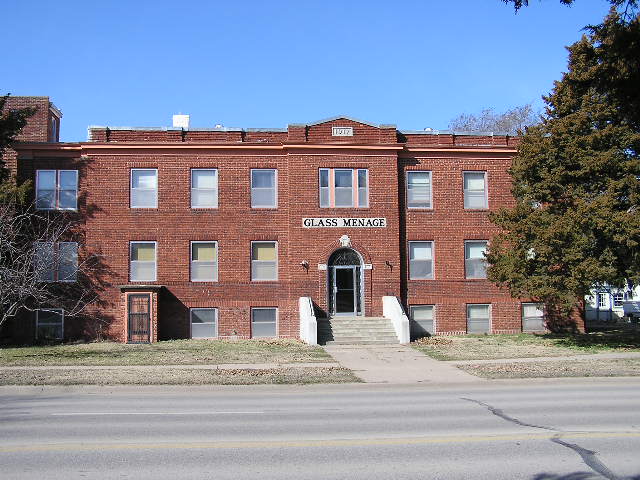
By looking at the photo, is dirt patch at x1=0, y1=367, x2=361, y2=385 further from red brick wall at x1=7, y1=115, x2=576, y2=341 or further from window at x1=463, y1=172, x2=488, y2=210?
window at x1=463, y1=172, x2=488, y2=210

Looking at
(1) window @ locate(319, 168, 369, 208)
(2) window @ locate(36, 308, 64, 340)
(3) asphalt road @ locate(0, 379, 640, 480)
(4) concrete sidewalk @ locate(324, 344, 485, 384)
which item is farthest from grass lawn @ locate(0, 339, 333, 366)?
(1) window @ locate(319, 168, 369, 208)

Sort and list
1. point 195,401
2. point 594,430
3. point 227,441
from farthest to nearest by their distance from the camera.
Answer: point 195,401 → point 594,430 → point 227,441

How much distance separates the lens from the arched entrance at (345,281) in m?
27.2

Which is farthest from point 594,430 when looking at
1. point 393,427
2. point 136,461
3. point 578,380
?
point 578,380

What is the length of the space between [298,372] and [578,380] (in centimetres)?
694

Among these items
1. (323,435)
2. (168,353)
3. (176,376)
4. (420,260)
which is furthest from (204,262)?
(323,435)

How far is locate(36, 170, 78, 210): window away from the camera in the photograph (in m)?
26.9

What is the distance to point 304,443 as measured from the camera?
28.4ft

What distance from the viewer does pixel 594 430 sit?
9438 mm

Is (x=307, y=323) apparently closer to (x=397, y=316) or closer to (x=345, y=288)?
(x=345, y=288)

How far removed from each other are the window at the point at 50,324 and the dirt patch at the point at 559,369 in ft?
53.4

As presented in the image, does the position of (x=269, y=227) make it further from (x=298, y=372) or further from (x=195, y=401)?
(x=195, y=401)

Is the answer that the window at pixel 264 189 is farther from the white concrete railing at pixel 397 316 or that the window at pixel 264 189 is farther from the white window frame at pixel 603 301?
the white window frame at pixel 603 301

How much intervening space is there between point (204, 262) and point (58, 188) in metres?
6.57
